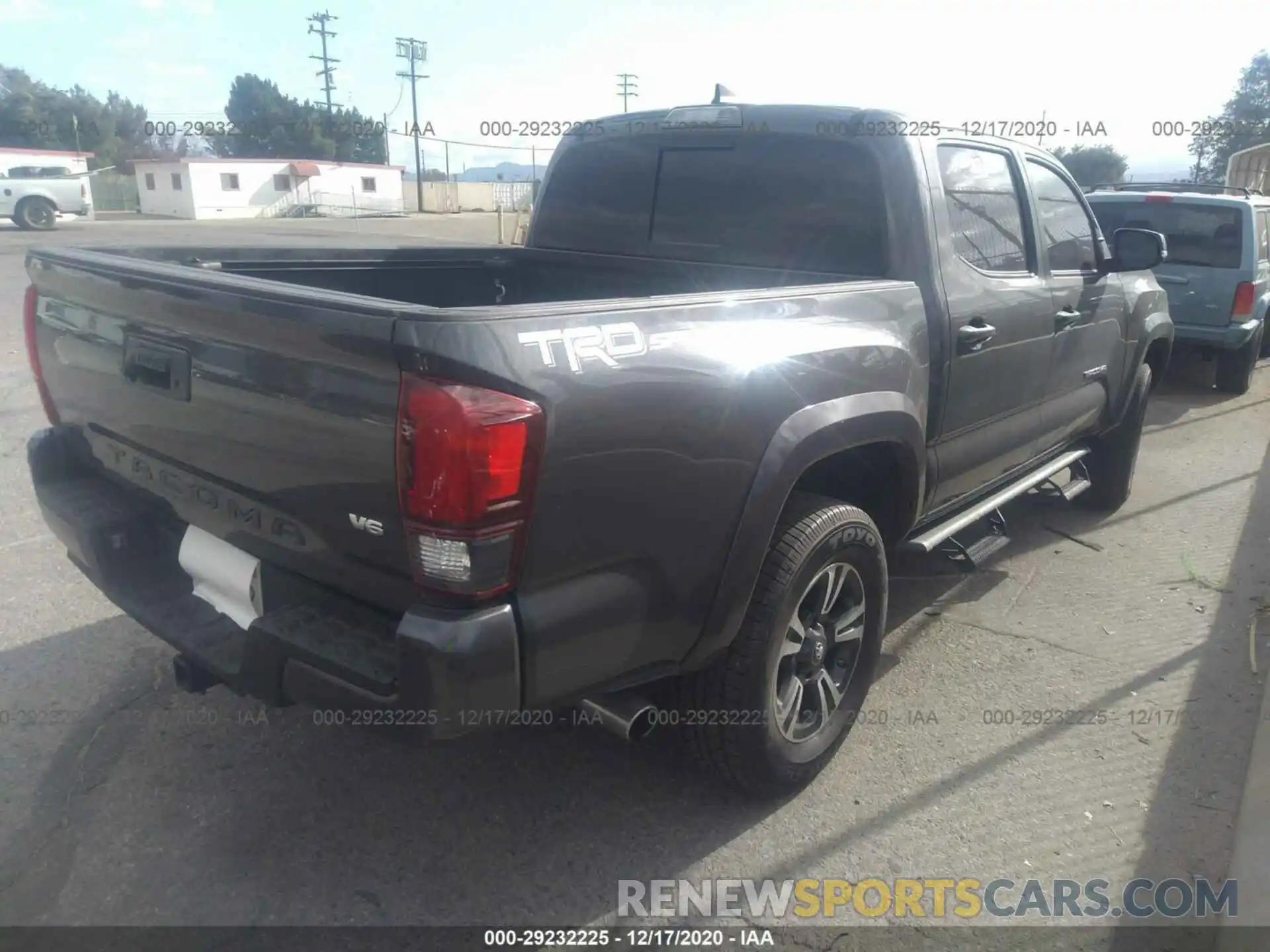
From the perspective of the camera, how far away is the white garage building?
46000 millimetres

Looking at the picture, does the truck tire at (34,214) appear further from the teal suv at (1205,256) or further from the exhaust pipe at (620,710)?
the exhaust pipe at (620,710)

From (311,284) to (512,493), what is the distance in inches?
85.6

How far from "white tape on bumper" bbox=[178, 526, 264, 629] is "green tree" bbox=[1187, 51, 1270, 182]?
33.1m

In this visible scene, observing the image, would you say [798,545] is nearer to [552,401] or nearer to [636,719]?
[636,719]

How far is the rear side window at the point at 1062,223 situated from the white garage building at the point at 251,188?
47948 mm

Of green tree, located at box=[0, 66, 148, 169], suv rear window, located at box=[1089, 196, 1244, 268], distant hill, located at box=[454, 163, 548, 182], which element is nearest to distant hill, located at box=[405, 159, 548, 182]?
distant hill, located at box=[454, 163, 548, 182]

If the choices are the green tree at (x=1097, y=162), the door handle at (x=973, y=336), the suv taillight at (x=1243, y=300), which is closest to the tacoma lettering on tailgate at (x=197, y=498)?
the door handle at (x=973, y=336)

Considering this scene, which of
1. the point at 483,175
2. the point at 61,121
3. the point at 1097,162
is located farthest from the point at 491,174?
the point at 1097,162

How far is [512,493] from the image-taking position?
6.41 feet

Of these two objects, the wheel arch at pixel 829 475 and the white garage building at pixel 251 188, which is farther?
the white garage building at pixel 251 188

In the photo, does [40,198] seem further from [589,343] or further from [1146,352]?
[589,343]

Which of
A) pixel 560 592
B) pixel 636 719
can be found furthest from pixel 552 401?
pixel 636 719

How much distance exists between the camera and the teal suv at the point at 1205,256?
8.49 m

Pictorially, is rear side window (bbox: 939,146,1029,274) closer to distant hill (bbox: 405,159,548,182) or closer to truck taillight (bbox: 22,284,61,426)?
truck taillight (bbox: 22,284,61,426)
